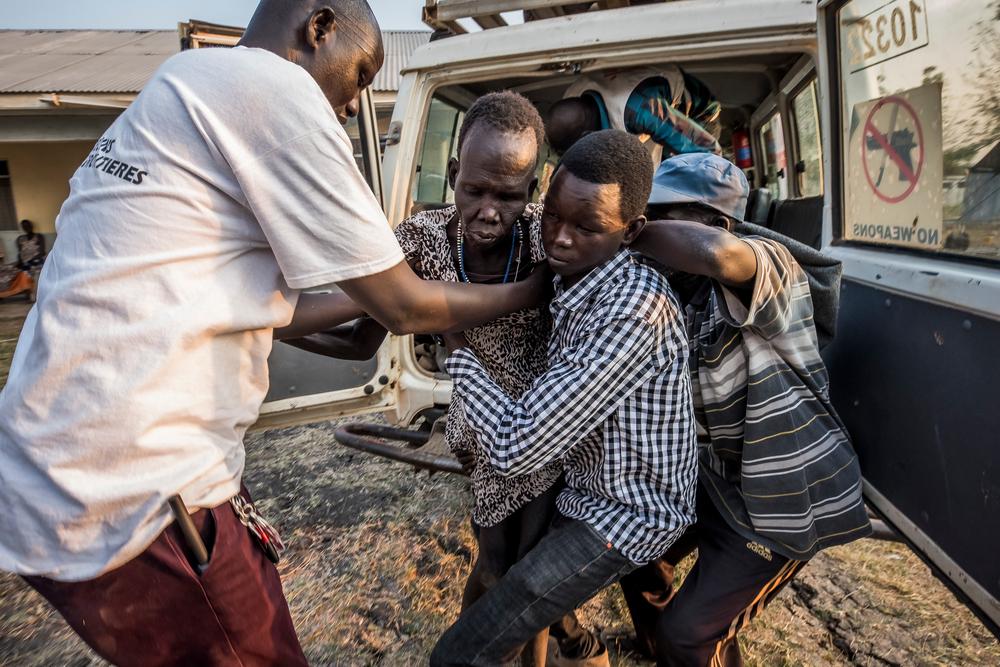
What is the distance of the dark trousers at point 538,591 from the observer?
1.42m

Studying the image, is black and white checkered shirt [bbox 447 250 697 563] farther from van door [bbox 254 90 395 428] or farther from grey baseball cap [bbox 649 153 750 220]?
van door [bbox 254 90 395 428]

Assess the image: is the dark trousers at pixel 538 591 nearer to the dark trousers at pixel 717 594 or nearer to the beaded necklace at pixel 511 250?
the dark trousers at pixel 717 594

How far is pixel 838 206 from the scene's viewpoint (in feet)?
6.42

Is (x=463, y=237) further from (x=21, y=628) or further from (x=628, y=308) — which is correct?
(x=21, y=628)

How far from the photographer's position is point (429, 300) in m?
1.21

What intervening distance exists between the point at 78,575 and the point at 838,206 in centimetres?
222

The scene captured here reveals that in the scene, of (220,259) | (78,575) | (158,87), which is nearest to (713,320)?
(220,259)

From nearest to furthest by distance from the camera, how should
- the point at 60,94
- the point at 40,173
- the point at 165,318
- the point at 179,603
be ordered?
1. the point at 165,318
2. the point at 179,603
3. the point at 60,94
4. the point at 40,173

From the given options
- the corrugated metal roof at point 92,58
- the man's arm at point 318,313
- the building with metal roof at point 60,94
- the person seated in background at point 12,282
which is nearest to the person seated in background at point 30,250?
the person seated in background at point 12,282

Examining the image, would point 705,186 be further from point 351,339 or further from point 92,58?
point 92,58

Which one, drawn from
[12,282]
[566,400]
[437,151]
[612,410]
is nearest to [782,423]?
[612,410]

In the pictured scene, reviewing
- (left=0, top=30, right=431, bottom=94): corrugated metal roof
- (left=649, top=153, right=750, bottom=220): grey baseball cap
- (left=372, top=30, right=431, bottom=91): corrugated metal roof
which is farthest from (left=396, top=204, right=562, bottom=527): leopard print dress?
(left=0, top=30, right=431, bottom=94): corrugated metal roof

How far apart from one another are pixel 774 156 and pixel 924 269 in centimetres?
260

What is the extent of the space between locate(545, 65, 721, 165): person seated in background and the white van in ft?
0.51
